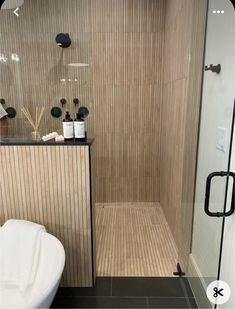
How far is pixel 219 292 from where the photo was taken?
1.32 metres

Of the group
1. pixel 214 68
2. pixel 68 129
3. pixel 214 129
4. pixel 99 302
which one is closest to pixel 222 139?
pixel 214 129

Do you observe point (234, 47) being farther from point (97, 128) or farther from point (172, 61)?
point (97, 128)

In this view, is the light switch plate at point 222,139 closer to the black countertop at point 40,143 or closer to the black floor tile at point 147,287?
the black countertop at point 40,143

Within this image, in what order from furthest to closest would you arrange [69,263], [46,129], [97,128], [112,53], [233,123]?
[97,128], [112,53], [46,129], [69,263], [233,123]

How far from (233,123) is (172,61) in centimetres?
161

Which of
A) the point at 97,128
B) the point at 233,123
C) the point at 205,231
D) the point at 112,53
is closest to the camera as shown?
the point at 233,123

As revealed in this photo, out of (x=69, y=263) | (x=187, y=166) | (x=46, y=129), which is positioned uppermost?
A: (x=46, y=129)

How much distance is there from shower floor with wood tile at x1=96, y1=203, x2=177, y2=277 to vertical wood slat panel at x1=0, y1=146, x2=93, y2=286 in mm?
378

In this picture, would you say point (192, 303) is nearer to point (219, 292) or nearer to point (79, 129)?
point (219, 292)

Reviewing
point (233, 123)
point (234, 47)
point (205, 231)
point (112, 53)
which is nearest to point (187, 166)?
point (205, 231)

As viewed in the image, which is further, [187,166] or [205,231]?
[187,166]

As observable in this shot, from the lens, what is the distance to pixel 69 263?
1.84 metres

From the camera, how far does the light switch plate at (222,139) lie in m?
1.28

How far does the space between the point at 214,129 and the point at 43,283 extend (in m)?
1.27
